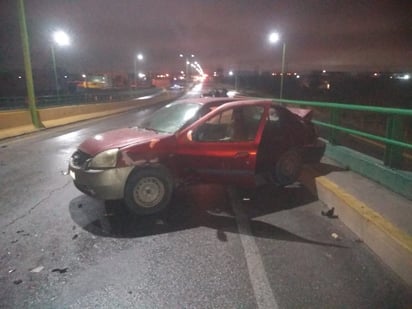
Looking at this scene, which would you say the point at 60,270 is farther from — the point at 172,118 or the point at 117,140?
the point at 172,118

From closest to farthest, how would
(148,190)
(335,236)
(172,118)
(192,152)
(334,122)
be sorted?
(335,236)
(148,190)
(192,152)
(172,118)
(334,122)

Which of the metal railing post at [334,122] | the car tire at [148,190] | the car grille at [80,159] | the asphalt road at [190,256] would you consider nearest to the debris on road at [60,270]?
the asphalt road at [190,256]

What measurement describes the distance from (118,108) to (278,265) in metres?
31.9

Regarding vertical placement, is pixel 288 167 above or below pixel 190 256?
above

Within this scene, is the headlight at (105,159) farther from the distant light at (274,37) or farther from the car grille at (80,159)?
the distant light at (274,37)

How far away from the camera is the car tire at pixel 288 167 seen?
21.3 ft

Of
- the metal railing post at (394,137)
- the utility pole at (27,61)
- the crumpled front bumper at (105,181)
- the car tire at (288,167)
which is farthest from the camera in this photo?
the utility pole at (27,61)

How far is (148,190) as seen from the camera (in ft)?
17.5

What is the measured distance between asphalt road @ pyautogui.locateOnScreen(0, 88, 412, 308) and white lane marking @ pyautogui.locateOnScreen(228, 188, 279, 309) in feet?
0.04

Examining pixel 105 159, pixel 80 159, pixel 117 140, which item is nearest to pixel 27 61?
pixel 80 159

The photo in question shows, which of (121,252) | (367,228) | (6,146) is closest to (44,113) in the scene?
(6,146)

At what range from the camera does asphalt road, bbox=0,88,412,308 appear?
3246mm

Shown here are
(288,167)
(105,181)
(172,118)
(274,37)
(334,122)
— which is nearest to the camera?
(105,181)

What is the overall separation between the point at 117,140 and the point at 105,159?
48cm
